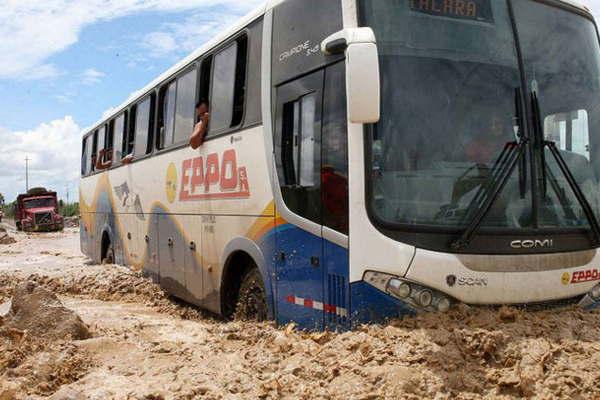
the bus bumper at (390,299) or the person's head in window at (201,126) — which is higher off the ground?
the person's head in window at (201,126)

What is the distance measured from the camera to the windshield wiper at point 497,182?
4.79 m

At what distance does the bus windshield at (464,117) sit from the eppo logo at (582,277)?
1.25ft

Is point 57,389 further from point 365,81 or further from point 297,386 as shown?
point 365,81

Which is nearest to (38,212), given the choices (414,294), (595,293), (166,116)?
(166,116)

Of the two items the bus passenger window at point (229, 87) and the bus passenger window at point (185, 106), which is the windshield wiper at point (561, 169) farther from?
the bus passenger window at point (185, 106)

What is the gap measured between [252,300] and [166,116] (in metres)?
3.90

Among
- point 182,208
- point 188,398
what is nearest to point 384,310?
point 188,398

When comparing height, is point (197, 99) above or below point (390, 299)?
above

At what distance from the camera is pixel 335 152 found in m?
5.15

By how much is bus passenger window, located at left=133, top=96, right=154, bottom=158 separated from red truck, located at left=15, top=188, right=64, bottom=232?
34293mm

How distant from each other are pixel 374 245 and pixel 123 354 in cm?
255

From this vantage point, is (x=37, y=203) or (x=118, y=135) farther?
(x=37, y=203)

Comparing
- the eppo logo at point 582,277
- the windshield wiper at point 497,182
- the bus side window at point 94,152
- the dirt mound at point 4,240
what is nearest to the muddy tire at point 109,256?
the bus side window at point 94,152

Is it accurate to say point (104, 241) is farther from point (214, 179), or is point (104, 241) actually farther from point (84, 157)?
point (214, 179)
